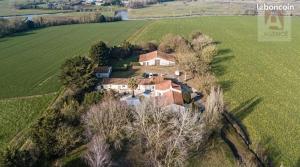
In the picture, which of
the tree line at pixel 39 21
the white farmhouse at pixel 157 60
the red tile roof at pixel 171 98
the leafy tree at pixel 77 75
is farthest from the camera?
the tree line at pixel 39 21

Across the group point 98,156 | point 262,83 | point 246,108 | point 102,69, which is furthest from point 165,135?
point 262,83

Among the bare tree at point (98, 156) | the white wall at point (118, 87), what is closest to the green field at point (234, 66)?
the white wall at point (118, 87)

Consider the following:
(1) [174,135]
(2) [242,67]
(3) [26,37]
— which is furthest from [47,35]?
(1) [174,135]

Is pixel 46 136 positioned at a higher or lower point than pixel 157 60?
lower

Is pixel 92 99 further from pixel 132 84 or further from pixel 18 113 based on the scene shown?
pixel 18 113

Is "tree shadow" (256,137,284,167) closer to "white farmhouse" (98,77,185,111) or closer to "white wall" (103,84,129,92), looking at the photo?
"white farmhouse" (98,77,185,111)

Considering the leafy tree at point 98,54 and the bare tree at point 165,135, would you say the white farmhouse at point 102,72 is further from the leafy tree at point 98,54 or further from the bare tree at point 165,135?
the bare tree at point 165,135

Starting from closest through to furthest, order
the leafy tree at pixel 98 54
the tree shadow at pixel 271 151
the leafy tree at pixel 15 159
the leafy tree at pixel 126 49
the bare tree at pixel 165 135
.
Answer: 1. the leafy tree at pixel 15 159
2. the bare tree at pixel 165 135
3. the tree shadow at pixel 271 151
4. the leafy tree at pixel 98 54
5. the leafy tree at pixel 126 49
